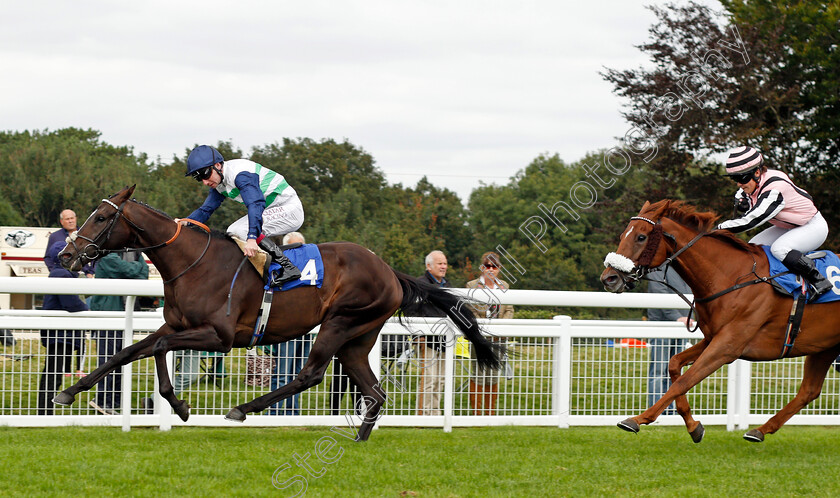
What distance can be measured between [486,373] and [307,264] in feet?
5.37

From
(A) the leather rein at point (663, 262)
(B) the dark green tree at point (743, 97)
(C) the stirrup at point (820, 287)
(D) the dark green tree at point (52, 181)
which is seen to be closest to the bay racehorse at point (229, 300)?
(A) the leather rein at point (663, 262)

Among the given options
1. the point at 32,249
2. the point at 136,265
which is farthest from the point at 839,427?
the point at 32,249

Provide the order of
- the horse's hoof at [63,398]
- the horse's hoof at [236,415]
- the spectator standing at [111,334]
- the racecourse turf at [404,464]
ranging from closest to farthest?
the racecourse turf at [404,464]
the horse's hoof at [63,398]
the horse's hoof at [236,415]
the spectator standing at [111,334]

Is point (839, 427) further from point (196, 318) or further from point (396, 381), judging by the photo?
point (196, 318)

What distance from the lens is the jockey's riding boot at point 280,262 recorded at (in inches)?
222

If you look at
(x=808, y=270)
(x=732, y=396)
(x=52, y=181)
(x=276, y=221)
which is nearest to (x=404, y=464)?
(x=276, y=221)

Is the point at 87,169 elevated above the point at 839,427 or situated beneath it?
elevated above

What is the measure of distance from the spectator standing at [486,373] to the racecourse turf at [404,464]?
35 cm

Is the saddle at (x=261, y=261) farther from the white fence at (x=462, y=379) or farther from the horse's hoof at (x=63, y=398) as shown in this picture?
the horse's hoof at (x=63, y=398)

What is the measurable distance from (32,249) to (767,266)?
17.7m

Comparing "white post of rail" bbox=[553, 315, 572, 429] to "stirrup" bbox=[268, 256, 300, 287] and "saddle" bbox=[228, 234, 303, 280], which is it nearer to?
"stirrup" bbox=[268, 256, 300, 287]

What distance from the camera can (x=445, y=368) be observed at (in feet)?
21.9

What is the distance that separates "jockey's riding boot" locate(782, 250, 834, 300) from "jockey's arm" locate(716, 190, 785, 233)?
0.29 meters

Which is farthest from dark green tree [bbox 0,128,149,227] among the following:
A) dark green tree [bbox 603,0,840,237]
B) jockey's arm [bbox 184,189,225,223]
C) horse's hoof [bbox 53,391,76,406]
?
horse's hoof [bbox 53,391,76,406]
